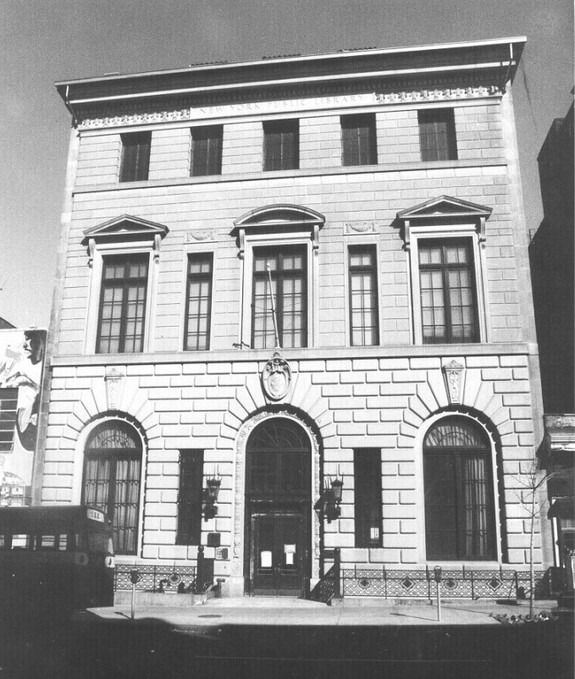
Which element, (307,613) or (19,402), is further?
(19,402)

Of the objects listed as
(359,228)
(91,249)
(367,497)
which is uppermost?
(359,228)

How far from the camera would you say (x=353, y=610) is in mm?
19016

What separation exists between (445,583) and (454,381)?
21.3 ft

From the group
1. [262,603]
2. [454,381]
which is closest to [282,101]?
[454,381]

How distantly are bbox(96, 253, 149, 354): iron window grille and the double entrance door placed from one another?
7.89 meters

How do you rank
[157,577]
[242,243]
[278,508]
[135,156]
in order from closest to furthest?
1. [157,577]
2. [278,508]
3. [242,243]
4. [135,156]

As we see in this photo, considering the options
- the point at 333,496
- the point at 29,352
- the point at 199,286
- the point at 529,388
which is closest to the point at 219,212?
the point at 199,286

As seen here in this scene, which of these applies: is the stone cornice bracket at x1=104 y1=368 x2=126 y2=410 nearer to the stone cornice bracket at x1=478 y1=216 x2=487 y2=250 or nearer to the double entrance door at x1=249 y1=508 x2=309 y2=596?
the double entrance door at x1=249 y1=508 x2=309 y2=596

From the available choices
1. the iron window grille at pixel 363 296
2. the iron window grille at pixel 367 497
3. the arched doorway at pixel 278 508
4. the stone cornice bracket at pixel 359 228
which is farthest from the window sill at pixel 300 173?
the iron window grille at pixel 367 497

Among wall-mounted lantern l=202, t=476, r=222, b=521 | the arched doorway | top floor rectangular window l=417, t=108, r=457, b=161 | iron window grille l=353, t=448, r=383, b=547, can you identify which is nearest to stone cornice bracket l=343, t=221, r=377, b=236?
top floor rectangular window l=417, t=108, r=457, b=161

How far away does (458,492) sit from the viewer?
21.5 metres

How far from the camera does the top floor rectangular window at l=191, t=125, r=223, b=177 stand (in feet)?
85.4

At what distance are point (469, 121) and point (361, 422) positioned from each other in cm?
1210

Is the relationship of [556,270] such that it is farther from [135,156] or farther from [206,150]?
[135,156]
